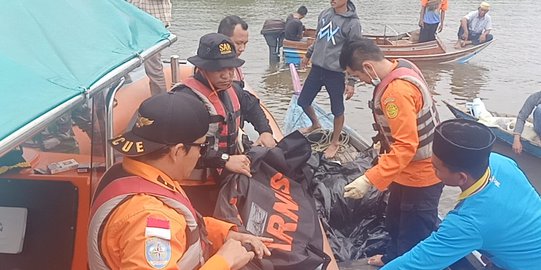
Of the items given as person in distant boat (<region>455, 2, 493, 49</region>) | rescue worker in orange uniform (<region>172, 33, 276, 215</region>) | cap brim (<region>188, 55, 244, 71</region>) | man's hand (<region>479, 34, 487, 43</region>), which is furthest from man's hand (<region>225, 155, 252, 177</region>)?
man's hand (<region>479, 34, 487, 43</region>)

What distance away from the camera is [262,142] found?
3.57 meters

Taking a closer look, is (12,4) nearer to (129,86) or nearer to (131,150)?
(131,150)

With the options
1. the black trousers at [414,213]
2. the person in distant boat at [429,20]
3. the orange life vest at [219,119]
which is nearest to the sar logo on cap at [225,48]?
the orange life vest at [219,119]

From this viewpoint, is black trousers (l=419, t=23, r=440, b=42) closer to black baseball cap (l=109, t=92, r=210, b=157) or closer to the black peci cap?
the black peci cap

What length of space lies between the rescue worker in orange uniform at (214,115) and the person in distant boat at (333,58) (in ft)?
7.38

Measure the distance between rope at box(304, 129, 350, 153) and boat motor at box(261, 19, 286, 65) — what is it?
612cm

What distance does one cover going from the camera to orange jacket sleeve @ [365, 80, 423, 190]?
2.89m

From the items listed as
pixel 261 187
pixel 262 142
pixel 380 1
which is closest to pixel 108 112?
pixel 261 187

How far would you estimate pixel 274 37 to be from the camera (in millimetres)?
11242

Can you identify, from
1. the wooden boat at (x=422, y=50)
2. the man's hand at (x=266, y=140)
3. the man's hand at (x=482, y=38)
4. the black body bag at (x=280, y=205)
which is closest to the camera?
the black body bag at (x=280, y=205)

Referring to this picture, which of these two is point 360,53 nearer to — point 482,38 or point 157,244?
point 157,244

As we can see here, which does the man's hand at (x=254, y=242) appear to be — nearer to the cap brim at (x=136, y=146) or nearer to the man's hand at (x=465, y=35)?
the cap brim at (x=136, y=146)

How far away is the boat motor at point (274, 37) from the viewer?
442 inches

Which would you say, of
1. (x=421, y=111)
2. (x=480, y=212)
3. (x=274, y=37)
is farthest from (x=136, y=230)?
(x=274, y=37)
